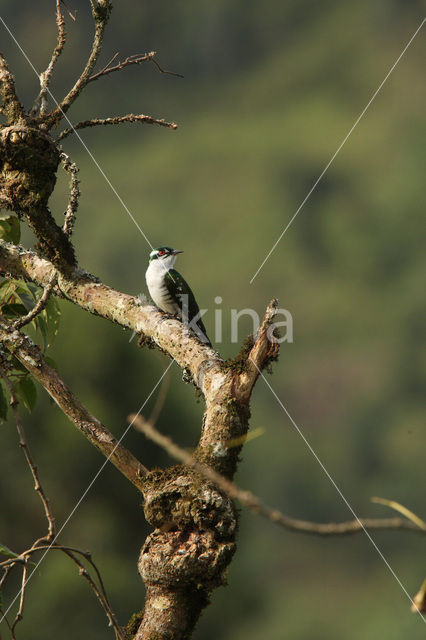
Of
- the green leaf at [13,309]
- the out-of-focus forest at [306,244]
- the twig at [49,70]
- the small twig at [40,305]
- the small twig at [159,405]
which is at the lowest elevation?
the small twig at [159,405]

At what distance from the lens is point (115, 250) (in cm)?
7069

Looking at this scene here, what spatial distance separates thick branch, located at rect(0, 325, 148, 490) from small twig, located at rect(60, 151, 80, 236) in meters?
0.62

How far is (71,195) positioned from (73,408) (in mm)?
Answer: 1042

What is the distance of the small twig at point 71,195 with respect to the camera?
3729mm

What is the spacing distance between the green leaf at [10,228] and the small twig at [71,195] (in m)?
0.60

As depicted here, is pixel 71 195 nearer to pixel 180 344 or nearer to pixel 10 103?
pixel 10 103

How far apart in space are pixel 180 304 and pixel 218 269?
238 feet

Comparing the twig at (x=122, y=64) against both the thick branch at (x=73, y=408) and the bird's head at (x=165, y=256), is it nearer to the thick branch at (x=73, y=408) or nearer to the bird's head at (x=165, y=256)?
the thick branch at (x=73, y=408)

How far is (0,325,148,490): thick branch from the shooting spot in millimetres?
3191

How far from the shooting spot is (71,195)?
3729mm

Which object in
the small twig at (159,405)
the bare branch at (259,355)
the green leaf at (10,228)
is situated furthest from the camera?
the green leaf at (10,228)

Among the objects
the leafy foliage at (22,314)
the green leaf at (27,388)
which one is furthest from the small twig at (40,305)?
the green leaf at (27,388)

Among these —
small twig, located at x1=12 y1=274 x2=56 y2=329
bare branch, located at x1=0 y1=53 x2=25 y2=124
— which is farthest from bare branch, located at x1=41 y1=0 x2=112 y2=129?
small twig, located at x1=12 y1=274 x2=56 y2=329

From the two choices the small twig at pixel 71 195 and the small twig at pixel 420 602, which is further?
the small twig at pixel 71 195
